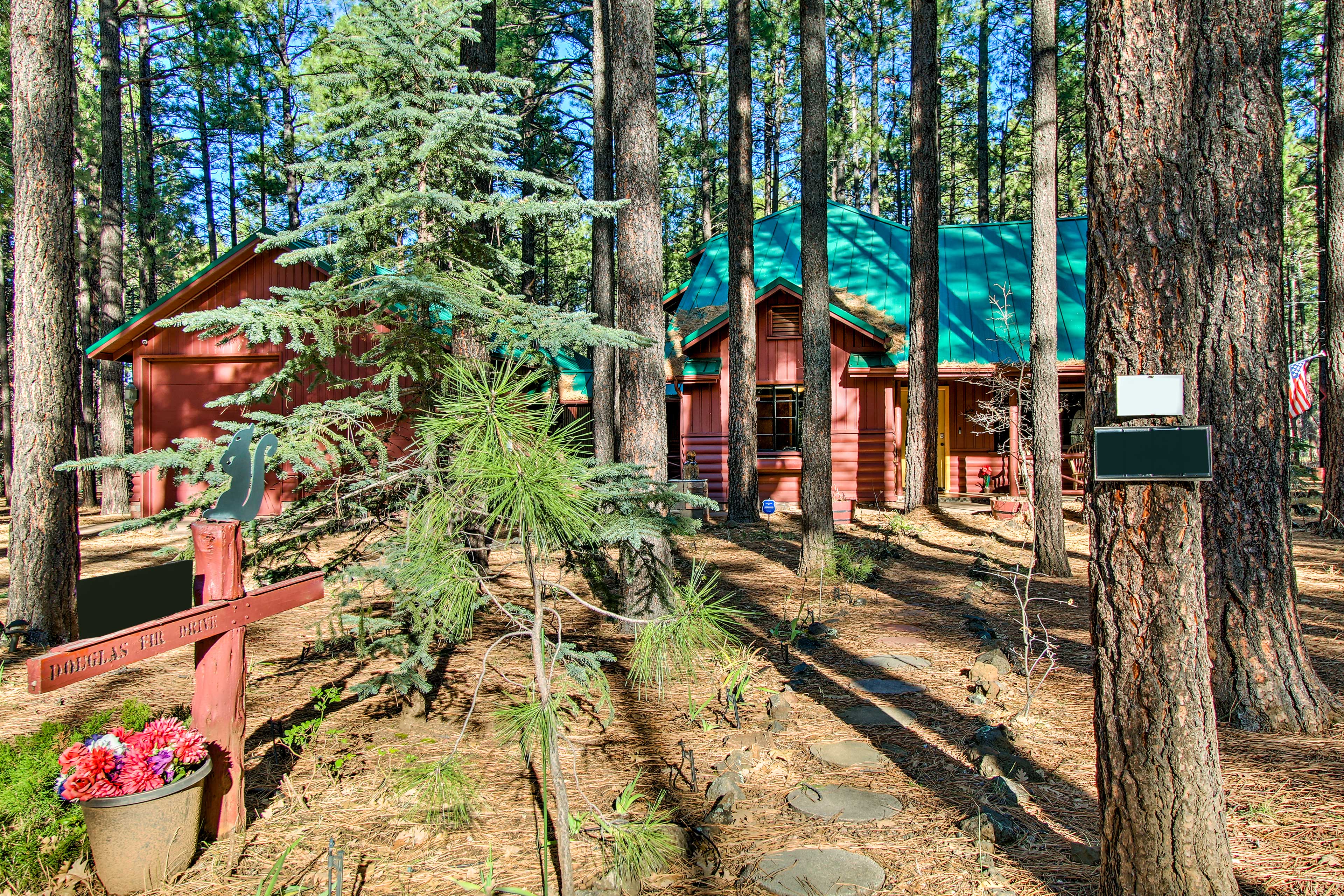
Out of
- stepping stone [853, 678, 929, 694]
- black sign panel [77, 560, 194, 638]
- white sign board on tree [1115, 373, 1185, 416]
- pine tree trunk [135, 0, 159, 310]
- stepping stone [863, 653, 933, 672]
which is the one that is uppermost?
pine tree trunk [135, 0, 159, 310]

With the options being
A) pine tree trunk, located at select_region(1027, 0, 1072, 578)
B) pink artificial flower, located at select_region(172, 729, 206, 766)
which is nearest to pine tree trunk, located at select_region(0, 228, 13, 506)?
pink artificial flower, located at select_region(172, 729, 206, 766)

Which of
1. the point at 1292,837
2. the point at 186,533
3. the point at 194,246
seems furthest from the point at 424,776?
the point at 194,246

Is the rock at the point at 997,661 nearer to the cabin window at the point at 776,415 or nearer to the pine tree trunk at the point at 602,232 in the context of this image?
the pine tree trunk at the point at 602,232

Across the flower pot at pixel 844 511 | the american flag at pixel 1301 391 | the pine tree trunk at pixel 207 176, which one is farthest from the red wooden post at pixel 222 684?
the pine tree trunk at pixel 207 176

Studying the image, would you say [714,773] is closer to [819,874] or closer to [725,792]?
[725,792]

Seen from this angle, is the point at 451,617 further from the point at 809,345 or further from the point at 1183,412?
the point at 809,345

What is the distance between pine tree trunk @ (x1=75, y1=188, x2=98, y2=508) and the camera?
15180mm

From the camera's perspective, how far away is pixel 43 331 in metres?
5.32

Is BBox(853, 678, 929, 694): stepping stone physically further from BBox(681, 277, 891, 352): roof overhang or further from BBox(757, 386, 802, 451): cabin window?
BBox(757, 386, 802, 451): cabin window

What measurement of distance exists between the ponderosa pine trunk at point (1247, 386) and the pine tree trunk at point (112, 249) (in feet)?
50.4

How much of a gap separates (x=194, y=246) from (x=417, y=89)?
34564 millimetres

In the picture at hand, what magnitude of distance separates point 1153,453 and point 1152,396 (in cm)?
18

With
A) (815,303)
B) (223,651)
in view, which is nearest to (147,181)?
(815,303)

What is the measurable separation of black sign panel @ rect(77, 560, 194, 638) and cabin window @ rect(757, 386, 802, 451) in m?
12.5
